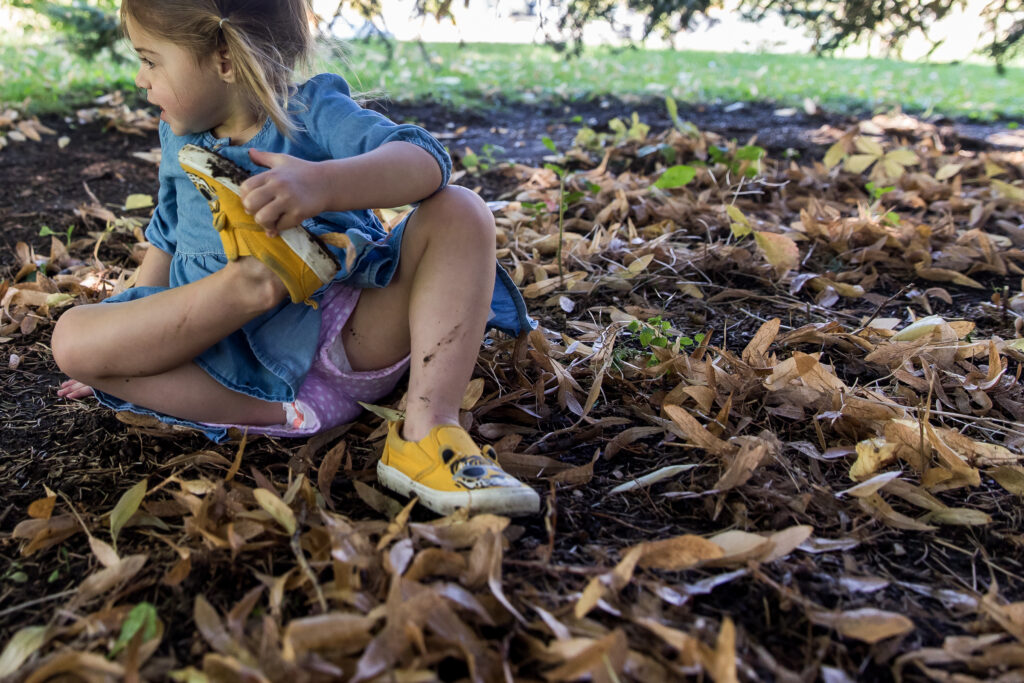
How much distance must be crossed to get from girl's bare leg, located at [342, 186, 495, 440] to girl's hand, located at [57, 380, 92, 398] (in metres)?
0.84

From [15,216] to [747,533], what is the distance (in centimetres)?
307

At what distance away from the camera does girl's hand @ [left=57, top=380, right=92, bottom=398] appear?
179cm

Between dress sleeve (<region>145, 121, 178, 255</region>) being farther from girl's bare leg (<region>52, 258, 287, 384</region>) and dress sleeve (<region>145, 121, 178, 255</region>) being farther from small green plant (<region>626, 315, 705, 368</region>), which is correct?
small green plant (<region>626, 315, 705, 368</region>)

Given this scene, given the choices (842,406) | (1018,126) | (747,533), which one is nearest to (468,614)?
(747,533)

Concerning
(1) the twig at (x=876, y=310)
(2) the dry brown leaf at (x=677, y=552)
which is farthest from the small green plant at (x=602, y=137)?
(2) the dry brown leaf at (x=677, y=552)

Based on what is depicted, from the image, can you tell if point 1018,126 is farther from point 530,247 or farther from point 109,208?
point 109,208

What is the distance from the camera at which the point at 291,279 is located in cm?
134

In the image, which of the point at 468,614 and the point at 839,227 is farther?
the point at 839,227

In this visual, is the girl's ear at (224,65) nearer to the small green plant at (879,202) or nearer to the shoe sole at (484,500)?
the shoe sole at (484,500)

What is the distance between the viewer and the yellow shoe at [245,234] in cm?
127

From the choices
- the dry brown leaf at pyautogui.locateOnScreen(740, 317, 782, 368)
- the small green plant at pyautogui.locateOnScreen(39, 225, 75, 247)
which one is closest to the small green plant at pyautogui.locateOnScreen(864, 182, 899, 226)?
the dry brown leaf at pyautogui.locateOnScreen(740, 317, 782, 368)

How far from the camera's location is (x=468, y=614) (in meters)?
1.10

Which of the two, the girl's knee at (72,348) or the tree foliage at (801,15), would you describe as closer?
the girl's knee at (72,348)

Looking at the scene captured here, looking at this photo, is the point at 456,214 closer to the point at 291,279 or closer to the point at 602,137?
the point at 291,279
